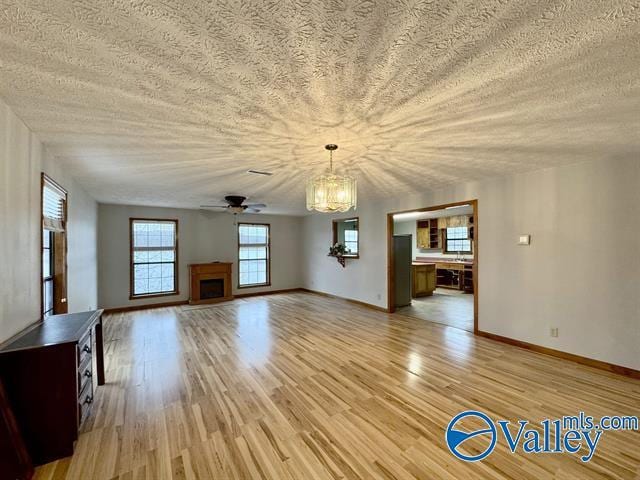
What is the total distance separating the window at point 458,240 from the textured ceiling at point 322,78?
6312 millimetres

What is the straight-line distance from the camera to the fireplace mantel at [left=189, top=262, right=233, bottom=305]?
22.7 ft

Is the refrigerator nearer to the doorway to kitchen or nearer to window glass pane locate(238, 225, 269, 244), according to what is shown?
the doorway to kitchen

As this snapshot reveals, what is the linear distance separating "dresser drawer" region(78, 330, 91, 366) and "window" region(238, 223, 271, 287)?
544 centimetres

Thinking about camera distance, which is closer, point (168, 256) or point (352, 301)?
point (352, 301)

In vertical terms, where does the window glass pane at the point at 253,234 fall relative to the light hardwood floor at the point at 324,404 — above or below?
above

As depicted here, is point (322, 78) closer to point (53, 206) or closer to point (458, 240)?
point (53, 206)

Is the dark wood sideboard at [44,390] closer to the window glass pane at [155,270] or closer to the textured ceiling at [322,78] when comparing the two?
the textured ceiling at [322,78]

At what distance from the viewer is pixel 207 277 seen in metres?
7.10

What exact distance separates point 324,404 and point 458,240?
8355mm

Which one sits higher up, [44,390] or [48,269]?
[48,269]

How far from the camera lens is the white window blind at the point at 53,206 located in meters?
2.71

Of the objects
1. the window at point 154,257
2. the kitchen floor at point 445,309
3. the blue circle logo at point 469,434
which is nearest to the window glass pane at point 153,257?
the window at point 154,257

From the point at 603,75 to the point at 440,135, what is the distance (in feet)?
3.39

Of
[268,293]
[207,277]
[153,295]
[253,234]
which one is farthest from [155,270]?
[268,293]
